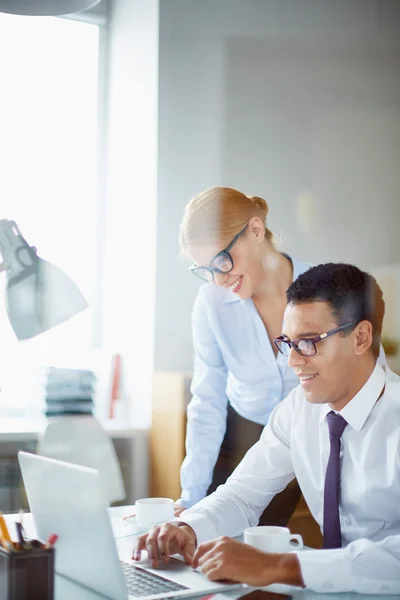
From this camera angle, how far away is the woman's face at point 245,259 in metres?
1.69

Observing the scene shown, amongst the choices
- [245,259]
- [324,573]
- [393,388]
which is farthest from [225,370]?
[324,573]

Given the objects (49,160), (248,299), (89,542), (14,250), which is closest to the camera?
(89,542)

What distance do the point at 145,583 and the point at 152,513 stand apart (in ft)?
0.96

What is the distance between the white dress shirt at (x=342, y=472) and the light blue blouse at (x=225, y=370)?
0.39m

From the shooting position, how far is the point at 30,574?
80cm

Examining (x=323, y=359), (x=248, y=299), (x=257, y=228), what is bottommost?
(x=323, y=359)

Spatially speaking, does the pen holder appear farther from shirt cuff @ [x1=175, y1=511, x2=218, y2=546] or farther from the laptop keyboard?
shirt cuff @ [x1=175, y1=511, x2=218, y2=546]

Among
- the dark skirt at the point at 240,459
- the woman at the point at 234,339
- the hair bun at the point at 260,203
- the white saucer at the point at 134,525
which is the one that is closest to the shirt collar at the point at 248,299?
the woman at the point at 234,339

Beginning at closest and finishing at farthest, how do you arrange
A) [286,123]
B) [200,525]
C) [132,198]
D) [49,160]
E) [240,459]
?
1. [200,525]
2. [49,160]
3. [132,198]
4. [240,459]
5. [286,123]

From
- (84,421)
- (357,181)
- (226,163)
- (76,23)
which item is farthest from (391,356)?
(76,23)

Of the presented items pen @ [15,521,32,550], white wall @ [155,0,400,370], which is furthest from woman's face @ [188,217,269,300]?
pen @ [15,521,32,550]

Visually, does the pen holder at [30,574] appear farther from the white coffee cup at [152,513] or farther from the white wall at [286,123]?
the white wall at [286,123]

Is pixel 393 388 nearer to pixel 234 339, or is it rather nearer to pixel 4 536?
pixel 234 339

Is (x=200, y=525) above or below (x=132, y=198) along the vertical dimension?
below
